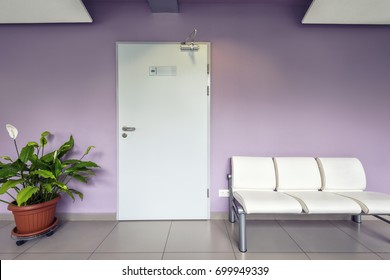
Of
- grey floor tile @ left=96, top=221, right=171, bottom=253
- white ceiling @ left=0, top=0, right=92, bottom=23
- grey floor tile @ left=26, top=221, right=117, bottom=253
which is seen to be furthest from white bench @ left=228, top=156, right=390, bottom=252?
white ceiling @ left=0, top=0, right=92, bottom=23

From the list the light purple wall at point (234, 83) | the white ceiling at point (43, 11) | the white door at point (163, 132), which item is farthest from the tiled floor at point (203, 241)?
the white ceiling at point (43, 11)

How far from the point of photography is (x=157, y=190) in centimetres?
221

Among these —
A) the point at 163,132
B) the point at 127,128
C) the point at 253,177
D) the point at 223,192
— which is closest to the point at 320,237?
the point at 253,177

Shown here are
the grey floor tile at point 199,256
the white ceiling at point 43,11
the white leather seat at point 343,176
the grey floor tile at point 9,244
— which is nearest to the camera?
the grey floor tile at point 199,256

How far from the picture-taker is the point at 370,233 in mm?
1961

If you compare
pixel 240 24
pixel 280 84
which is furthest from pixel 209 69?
pixel 280 84

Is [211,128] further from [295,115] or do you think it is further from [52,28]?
[52,28]

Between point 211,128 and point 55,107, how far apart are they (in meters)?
1.84

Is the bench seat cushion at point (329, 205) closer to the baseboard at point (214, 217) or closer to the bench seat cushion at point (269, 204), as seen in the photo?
the bench seat cushion at point (269, 204)

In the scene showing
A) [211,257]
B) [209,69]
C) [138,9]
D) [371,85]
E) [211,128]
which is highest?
[138,9]

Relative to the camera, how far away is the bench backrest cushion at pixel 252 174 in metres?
2.07

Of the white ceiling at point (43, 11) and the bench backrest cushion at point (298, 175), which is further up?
the white ceiling at point (43, 11)

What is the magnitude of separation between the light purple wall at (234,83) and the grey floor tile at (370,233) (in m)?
0.47

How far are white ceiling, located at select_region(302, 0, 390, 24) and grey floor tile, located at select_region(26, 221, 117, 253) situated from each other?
3147 mm
